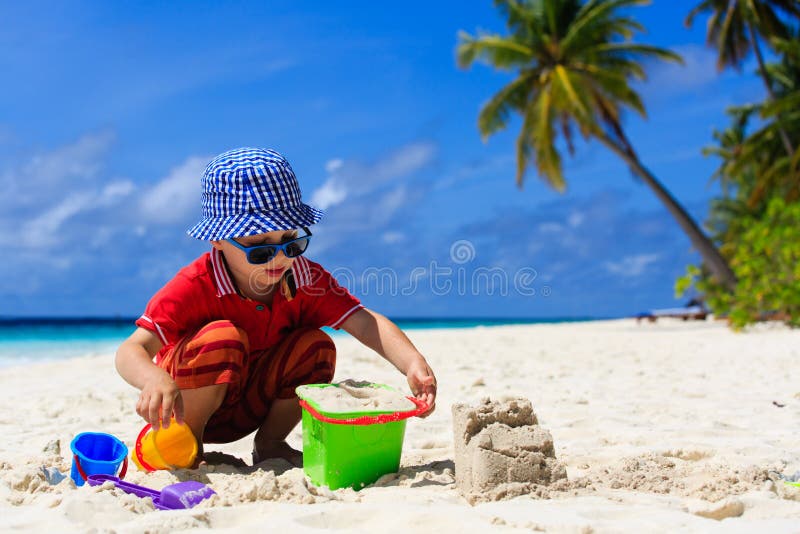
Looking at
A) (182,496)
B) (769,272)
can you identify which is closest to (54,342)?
(769,272)

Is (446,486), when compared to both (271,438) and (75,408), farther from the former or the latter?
(75,408)

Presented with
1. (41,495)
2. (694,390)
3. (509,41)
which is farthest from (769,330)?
(41,495)

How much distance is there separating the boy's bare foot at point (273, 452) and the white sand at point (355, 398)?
0.42m

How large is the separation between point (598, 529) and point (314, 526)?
66cm

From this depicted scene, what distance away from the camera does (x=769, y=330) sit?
10.6 m

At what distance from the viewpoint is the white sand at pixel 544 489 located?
1650 millimetres

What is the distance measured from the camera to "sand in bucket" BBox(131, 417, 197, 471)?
7.26ft

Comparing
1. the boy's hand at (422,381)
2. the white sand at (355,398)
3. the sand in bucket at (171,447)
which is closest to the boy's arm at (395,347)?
the boy's hand at (422,381)

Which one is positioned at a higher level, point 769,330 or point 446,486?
point 769,330

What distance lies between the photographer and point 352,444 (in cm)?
202

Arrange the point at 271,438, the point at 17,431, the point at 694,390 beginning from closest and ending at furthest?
the point at 271,438
the point at 17,431
the point at 694,390

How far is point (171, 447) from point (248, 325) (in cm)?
48

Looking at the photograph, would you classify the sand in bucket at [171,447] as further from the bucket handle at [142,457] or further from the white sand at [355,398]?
the white sand at [355,398]

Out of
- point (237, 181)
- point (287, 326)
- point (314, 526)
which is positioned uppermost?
point (237, 181)
